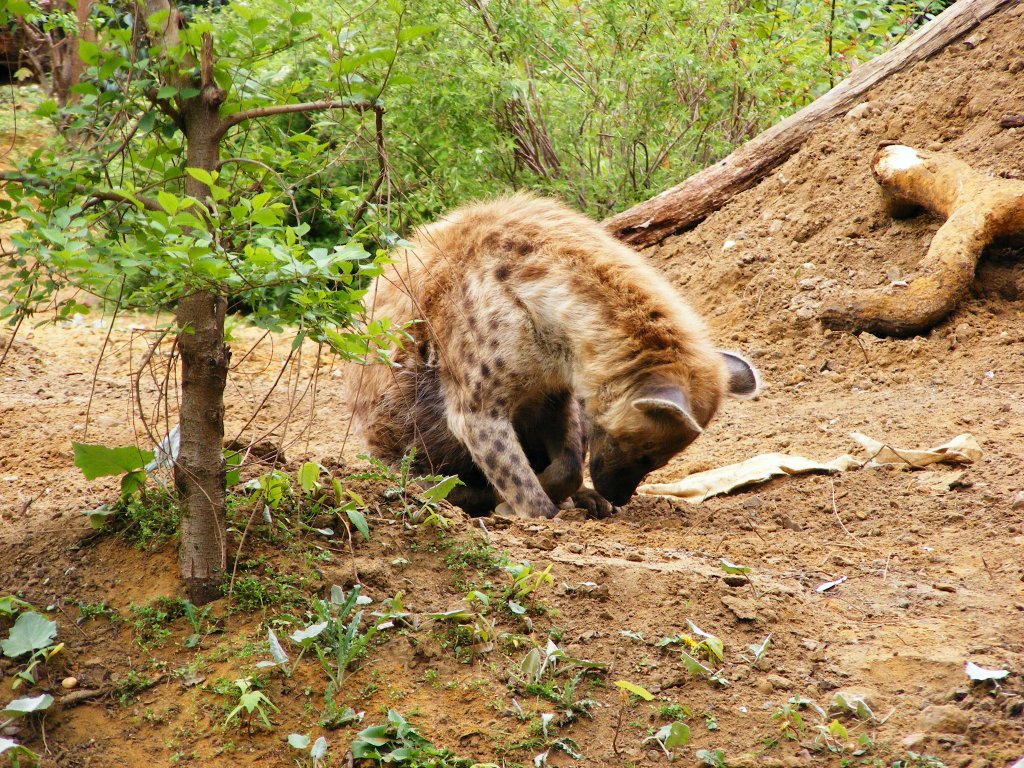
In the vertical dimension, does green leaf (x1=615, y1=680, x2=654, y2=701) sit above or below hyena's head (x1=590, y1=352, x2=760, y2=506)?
above

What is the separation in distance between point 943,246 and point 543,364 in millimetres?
2540

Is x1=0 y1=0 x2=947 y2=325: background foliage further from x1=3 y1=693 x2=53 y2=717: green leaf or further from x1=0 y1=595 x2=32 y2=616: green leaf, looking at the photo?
x1=3 y1=693 x2=53 y2=717: green leaf

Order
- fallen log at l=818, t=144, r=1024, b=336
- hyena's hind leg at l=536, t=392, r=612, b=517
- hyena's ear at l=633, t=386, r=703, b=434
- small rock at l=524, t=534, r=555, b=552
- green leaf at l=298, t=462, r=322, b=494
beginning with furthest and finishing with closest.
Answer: fallen log at l=818, t=144, r=1024, b=336, hyena's hind leg at l=536, t=392, r=612, b=517, hyena's ear at l=633, t=386, r=703, b=434, small rock at l=524, t=534, r=555, b=552, green leaf at l=298, t=462, r=322, b=494

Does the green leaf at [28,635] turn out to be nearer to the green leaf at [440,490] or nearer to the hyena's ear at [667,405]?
the green leaf at [440,490]

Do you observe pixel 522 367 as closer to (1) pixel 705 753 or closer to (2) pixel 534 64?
(1) pixel 705 753

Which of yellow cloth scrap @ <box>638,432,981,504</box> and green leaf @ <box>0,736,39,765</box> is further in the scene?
yellow cloth scrap @ <box>638,432,981,504</box>

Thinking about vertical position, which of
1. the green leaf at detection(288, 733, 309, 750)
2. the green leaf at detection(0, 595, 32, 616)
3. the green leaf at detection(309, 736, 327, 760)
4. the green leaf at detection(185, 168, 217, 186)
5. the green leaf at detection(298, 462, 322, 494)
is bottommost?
the green leaf at detection(309, 736, 327, 760)

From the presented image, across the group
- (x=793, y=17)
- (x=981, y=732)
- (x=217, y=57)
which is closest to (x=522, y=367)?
(x=217, y=57)

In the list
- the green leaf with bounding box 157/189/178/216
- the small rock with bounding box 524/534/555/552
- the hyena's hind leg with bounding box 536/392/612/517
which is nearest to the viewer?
the green leaf with bounding box 157/189/178/216

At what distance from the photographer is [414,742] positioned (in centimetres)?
231

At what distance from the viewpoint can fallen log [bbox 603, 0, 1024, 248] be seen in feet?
22.6

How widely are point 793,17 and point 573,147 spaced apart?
234 centimetres

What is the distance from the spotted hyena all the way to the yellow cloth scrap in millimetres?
341

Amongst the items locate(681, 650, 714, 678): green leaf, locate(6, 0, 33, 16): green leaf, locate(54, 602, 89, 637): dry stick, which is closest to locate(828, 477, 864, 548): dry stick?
locate(681, 650, 714, 678): green leaf
